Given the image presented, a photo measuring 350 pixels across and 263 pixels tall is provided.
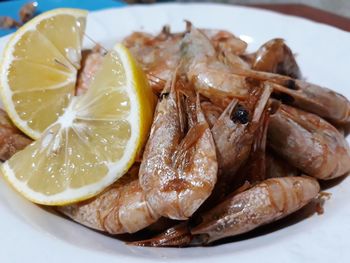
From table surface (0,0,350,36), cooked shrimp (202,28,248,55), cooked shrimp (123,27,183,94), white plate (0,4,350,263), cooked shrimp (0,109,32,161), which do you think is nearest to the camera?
white plate (0,4,350,263)

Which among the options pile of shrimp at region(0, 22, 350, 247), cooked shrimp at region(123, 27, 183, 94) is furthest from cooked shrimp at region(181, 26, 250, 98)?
cooked shrimp at region(123, 27, 183, 94)

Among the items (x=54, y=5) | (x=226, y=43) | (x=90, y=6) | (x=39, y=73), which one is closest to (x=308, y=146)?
(x=226, y=43)

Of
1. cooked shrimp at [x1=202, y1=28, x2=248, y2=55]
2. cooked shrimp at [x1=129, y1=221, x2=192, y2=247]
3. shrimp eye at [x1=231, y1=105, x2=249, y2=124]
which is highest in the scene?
shrimp eye at [x1=231, y1=105, x2=249, y2=124]

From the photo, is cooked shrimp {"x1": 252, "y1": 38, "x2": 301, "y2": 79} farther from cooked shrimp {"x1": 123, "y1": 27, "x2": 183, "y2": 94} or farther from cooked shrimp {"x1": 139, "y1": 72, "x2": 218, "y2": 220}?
cooked shrimp {"x1": 139, "y1": 72, "x2": 218, "y2": 220}

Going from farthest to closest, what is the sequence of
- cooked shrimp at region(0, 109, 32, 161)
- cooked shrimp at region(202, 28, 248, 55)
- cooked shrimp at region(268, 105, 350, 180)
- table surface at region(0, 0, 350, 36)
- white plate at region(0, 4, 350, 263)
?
1. table surface at region(0, 0, 350, 36)
2. cooked shrimp at region(202, 28, 248, 55)
3. cooked shrimp at region(0, 109, 32, 161)
4. cooked shrimp at region(268, 105, 350, 180)
5. white plate at region(0, 4, 350, 263)

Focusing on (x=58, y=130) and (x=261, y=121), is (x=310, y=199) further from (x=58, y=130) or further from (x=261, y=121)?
(x=58, y=130)

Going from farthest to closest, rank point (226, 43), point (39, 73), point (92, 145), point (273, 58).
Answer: point (226, 43) < point (273, 58) < point (39, 73) < point (92, 145)

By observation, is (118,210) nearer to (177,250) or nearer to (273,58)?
(177,250)
